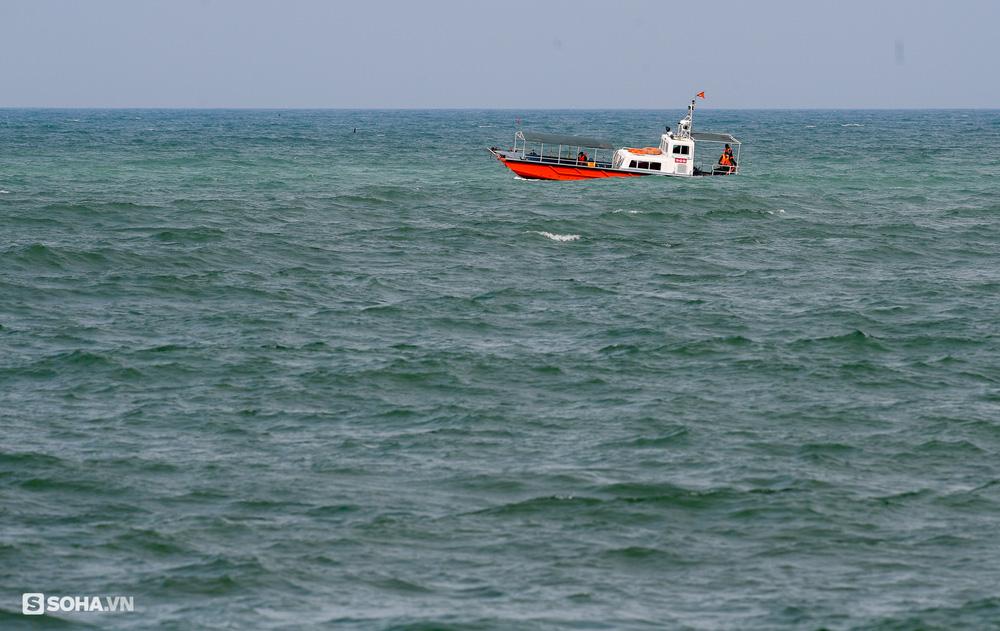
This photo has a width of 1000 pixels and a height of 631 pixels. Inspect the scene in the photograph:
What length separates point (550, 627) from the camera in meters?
18.1

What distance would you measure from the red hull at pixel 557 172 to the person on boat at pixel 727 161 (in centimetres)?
704

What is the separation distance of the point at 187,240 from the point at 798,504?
37269mm

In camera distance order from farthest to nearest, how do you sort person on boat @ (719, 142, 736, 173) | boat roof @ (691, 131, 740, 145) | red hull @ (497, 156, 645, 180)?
person on boat @ (719, 142, 736, 173)
red hull @ (497, 156, 645, 180)
boat roof @ (691, 131, 740, 145)

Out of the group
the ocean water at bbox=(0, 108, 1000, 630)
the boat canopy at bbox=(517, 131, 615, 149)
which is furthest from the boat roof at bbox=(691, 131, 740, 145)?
the ocean water at bbox=(0, 108, 1000, 630)

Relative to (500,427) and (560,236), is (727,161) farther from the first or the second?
(500,427)

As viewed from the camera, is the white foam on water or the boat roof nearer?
the white foam on water

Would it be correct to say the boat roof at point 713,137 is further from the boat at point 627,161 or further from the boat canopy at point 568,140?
the boat canopy at point 568,140

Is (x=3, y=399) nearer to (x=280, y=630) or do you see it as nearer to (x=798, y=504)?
(x=280, y=630)

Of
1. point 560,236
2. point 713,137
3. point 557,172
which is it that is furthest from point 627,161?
point 560,236

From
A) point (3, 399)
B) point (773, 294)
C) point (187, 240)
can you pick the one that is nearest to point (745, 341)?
point (773, 294)

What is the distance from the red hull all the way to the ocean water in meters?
20.3

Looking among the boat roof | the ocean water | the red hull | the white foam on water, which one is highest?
the boat roof

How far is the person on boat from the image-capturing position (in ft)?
269

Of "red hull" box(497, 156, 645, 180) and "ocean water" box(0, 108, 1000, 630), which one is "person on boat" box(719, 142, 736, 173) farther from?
"ocean water" box(0, 108, 1000, 630)
